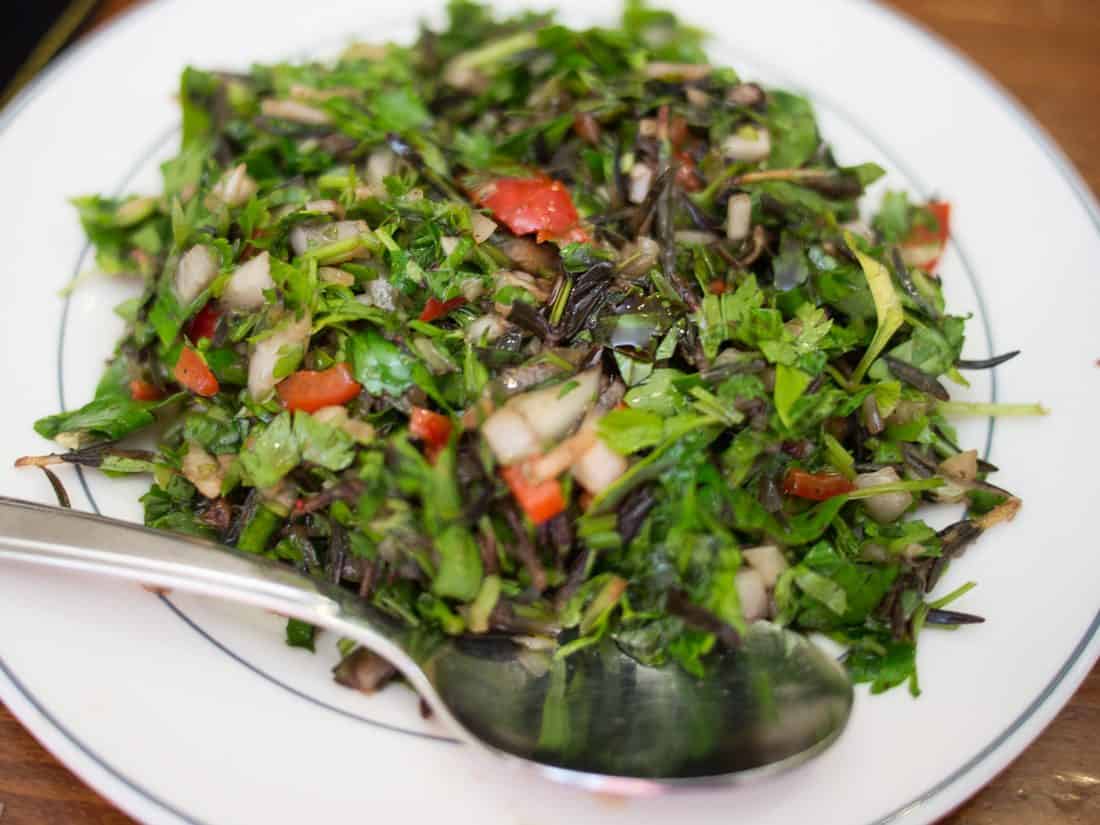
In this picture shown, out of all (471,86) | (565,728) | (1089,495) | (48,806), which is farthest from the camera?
(471,86)

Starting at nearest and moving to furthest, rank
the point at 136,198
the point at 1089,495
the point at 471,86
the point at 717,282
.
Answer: the point at 1089,495
the point at 717,282
the point at 136,198
the point at 471,86

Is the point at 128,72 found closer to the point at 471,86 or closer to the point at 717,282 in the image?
the point at 471,86

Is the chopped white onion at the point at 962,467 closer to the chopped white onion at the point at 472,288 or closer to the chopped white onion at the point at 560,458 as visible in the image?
the chopped white onion at the point at 560,458

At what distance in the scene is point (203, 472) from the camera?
2.53 metres

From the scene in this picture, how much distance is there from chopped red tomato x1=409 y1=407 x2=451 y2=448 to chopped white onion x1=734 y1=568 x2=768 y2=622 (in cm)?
82

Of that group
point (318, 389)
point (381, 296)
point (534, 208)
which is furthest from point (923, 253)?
point (318, 389)

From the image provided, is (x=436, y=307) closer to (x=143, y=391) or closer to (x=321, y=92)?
(x=143, y=391)

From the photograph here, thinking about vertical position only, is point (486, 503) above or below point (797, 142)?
Answer: below

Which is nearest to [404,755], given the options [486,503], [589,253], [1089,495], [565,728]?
[565,728]

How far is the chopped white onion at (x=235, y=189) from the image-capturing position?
2889mm

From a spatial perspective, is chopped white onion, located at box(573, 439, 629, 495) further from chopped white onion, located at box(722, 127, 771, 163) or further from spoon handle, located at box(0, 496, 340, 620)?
chopped white onion, located at box(722, 127, 771, 163)

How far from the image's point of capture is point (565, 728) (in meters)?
2.18

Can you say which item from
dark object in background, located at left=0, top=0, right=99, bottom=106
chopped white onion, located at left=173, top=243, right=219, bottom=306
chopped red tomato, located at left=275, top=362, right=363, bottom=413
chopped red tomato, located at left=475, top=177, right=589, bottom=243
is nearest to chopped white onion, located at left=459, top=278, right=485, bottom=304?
chopped red tomato, located at left=475, top=177, right=589, bottom=243

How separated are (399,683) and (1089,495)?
1.95m
